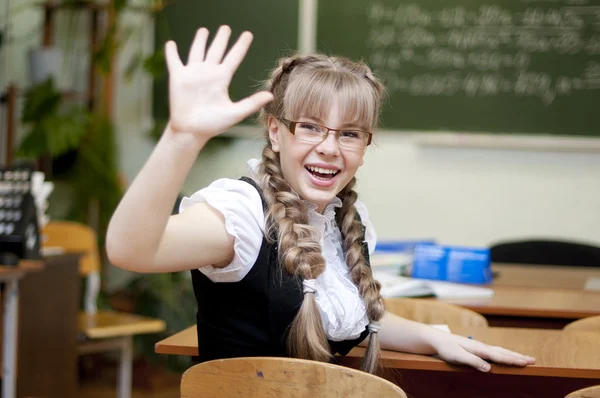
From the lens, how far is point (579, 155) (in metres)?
3.92

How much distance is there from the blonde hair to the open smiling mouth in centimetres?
5

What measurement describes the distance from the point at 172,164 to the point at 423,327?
765 millimetres

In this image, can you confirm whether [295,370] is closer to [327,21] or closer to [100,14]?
[327,21]

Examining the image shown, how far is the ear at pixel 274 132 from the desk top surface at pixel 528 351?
44 centimetres

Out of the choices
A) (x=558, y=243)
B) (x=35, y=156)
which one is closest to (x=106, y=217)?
(x=35, y=156)

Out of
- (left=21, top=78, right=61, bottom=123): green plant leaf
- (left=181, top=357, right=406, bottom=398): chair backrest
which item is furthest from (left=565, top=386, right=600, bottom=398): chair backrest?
(left=21, top=78, right=61, bottom=123): green plant leaf

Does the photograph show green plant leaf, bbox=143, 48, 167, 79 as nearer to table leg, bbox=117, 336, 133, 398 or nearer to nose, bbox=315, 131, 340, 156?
table leg, bbox=117, 336, 133, 398

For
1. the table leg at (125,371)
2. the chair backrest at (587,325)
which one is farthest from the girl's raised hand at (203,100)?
the table leg at (125,371)

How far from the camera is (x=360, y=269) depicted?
158 cm

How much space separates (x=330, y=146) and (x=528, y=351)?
2.00 feet

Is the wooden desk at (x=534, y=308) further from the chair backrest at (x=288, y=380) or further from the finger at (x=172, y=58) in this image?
the finger at (x=172, y=58)

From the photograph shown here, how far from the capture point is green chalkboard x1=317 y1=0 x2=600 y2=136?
3.92 m

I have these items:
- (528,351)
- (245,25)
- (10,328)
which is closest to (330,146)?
(528,351)

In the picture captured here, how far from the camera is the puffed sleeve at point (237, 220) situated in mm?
1324
